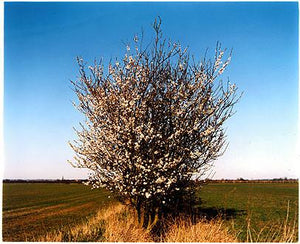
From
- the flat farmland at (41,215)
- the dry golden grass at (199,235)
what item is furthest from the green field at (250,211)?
the flat farmland at (41,215)

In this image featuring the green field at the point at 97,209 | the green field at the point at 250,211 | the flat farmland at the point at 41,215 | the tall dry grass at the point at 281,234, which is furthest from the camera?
the flat farmland at the point at 41,215

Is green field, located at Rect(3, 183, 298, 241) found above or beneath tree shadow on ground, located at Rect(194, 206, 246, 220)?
beneath

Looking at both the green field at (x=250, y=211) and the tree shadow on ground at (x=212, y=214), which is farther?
the green field at (x=250, y=211)

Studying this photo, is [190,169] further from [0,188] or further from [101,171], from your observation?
[0,188]

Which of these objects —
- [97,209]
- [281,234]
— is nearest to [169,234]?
[281,234]

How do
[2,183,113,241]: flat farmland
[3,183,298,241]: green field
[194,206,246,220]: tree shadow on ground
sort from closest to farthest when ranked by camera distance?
1. [194,206,246,220]: tree shadow on ground
2. [3,183,298,241]: green field
3. [2,183,113,241]: flat farmland

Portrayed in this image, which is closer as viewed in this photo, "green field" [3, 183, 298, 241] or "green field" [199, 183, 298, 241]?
"green field" [199, 183, 298, 241]

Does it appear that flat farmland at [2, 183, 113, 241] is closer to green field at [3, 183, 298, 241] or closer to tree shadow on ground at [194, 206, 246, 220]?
green field at [3, 183, 298, 241]

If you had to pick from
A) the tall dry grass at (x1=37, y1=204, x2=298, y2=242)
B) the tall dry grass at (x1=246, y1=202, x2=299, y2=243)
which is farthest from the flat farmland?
the tall dry grass at (x1=246, y1=202, x2=299, y2=243)

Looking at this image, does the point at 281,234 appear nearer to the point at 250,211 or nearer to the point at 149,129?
the point at 149,129

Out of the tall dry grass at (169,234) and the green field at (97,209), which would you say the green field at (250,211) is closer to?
the green field at (97,209)

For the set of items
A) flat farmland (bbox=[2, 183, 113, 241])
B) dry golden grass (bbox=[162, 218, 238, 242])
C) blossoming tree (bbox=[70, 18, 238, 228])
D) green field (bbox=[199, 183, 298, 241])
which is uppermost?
blossoming tree (bbox=[70, 18, 238, 228])

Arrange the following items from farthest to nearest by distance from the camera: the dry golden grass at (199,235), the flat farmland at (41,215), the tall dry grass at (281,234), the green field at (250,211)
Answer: the flat farmland at (41,215) < the green field at (250,211) < the dry golden grass at (199,235) < the tall dry grass at (281,234)

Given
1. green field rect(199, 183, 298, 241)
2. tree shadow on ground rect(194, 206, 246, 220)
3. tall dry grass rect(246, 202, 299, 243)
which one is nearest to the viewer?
tall dry grass rect(246, 202, 299, 243)
